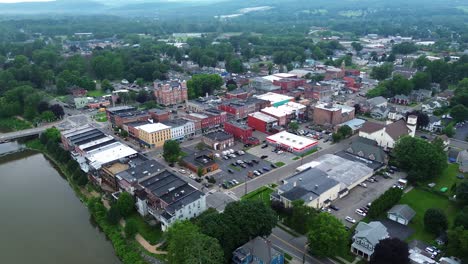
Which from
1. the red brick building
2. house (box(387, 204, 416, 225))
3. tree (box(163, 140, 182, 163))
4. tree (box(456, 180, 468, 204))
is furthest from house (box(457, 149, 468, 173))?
tree (box(163, 140, 182, 163))

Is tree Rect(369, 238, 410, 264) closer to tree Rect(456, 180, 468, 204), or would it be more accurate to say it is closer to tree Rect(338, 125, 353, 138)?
tree Rect(456, 180, 468, 204)

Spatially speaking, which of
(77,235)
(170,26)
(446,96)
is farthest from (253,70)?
(170,26)

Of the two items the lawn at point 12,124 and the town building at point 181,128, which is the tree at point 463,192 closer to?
the town building at point 181,128

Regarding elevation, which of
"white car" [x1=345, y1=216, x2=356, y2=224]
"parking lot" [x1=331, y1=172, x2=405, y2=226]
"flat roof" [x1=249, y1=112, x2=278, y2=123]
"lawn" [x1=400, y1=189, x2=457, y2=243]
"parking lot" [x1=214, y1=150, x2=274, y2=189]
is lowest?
"lawn" [x1=400, y1=189, x2=457, y2=243]

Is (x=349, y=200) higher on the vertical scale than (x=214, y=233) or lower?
lower

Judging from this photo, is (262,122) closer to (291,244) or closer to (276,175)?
(276,175)

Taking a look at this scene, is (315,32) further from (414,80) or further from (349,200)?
(349,200)
